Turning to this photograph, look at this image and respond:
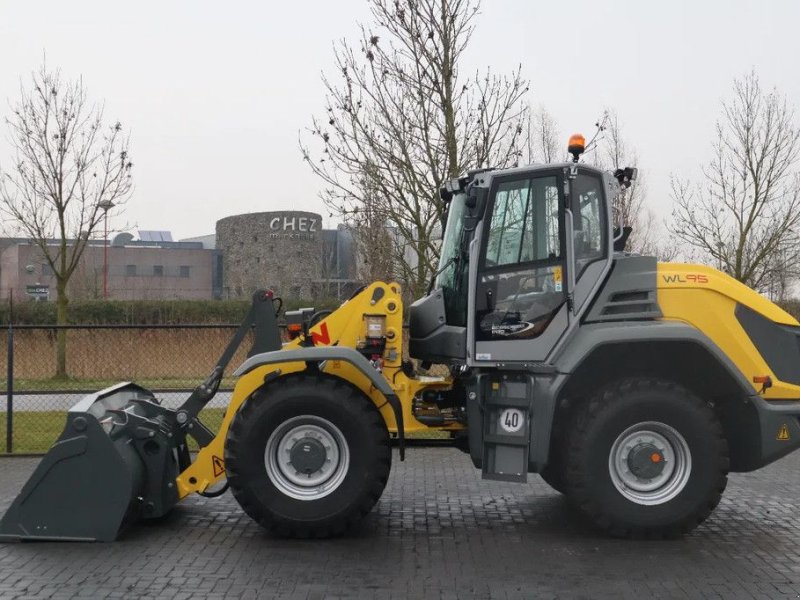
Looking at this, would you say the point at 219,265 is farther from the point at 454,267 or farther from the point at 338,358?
the point at 338,358

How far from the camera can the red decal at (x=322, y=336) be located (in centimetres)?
772

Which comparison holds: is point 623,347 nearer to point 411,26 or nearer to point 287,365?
point 287,365

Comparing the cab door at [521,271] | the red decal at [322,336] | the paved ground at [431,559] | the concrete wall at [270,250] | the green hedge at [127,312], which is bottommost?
the paved ground at [431,559]

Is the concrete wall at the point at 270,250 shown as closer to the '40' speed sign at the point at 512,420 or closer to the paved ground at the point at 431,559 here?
the paved ground at the point at 431,559

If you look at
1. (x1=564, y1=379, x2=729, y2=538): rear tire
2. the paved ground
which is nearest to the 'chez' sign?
the paved ground

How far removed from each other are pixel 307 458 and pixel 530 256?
2.39m

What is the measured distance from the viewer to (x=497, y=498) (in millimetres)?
8766

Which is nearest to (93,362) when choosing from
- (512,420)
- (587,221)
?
(512,420)

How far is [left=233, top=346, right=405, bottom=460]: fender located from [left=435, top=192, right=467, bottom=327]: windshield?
3.03 feet

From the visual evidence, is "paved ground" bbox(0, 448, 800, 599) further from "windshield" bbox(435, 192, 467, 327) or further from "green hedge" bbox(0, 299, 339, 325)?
"green hedge" bbox(0, 299, 339, 325)

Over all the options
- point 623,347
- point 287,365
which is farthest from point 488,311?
point 287,365

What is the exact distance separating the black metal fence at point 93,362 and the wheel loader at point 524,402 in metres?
5.48

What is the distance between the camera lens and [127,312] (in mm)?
26688

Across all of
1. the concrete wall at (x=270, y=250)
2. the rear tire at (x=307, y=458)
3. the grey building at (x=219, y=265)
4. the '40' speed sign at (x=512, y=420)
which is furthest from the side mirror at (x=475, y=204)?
the concrete wall at (x=270, y=250)
